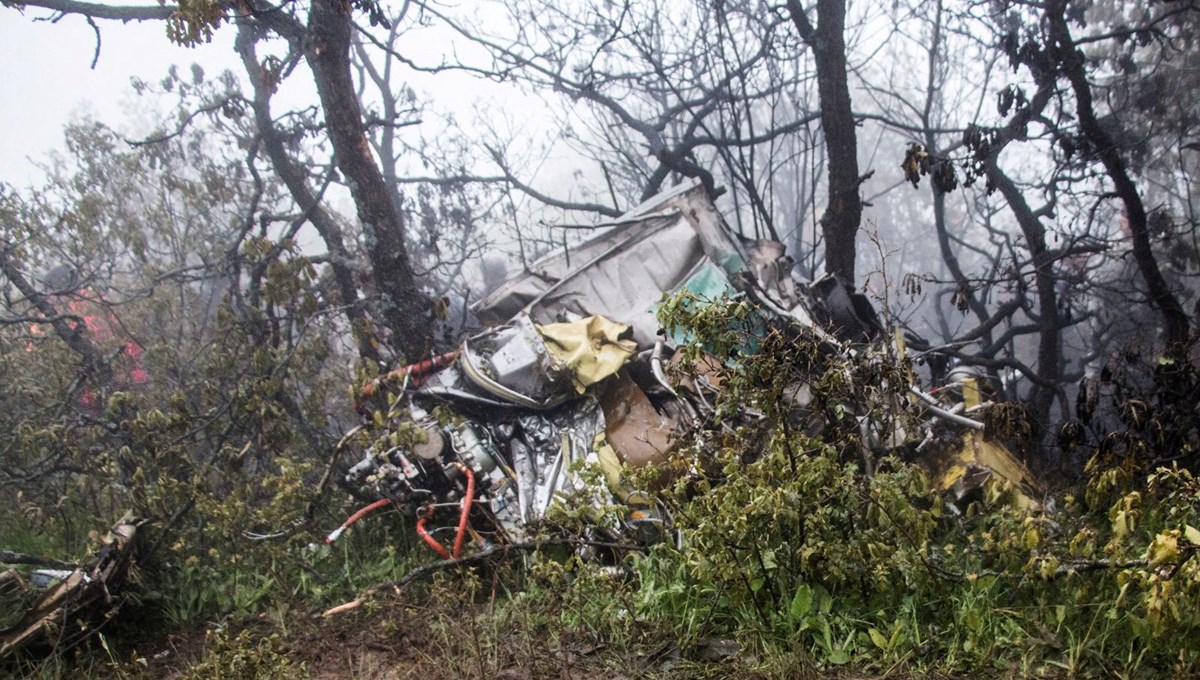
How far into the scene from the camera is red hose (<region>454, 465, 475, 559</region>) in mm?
4152

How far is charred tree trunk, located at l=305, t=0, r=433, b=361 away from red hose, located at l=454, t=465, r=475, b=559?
61.3 inches

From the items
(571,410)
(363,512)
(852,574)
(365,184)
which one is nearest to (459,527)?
(363,512)

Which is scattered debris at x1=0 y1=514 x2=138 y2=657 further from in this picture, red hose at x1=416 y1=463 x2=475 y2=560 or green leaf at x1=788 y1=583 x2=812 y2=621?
green leaf at x1=788 y1=583 x2=812 y2=621

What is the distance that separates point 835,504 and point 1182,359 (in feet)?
7.87

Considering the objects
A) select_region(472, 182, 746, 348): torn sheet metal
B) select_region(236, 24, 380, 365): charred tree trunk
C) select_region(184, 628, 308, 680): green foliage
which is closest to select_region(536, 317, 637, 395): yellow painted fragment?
select_region(472, 182, 746, 348): torn sheet metal

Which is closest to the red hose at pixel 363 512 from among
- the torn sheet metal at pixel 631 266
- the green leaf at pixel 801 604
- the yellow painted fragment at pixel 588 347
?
the yellow painted fragment at pixel 588 347

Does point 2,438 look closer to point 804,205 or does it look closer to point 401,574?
point 401,574

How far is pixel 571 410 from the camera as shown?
188 inches

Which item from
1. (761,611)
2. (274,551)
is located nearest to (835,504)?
(761,611)

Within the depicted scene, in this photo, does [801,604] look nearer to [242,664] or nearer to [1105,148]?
[242,664]

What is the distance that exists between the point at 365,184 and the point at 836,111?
12.5ft

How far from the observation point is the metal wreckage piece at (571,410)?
4.29 metres

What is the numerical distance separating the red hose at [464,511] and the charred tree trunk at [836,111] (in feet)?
11.8

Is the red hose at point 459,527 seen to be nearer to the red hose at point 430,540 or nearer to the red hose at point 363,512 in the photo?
the red hose at point 430,540
